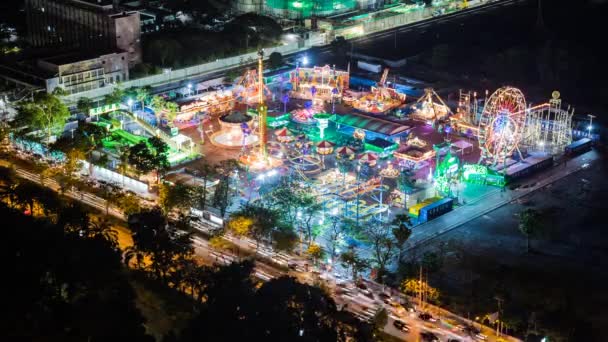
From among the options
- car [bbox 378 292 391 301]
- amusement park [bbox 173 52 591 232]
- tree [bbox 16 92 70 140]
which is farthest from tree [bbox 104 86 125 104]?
car [bbox 378 292 391 301]

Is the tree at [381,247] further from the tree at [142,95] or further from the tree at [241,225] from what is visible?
the tree at [142,95]

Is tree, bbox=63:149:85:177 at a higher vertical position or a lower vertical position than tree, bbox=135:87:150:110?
lower

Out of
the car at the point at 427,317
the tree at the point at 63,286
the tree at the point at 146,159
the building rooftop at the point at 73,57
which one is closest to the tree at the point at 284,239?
the tree at the point at 63,286

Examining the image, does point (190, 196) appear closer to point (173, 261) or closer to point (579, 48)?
point (173, 261)

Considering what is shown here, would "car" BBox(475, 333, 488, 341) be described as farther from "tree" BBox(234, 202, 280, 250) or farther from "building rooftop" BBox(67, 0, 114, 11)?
"building rooftop" BBox(67, 0, 114, 11)

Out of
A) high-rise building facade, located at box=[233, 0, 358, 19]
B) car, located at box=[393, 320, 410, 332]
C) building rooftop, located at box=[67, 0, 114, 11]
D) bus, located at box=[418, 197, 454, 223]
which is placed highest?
building rooftop, located at box=[67, 0, 114, 11]

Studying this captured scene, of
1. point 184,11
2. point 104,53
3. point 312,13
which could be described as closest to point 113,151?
point 104,53

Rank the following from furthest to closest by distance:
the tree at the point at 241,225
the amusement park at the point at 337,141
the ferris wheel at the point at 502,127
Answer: the ferris wheel at the point at 502,127, the amusement park at the point at 337,141, the tree at the point at 241,225
